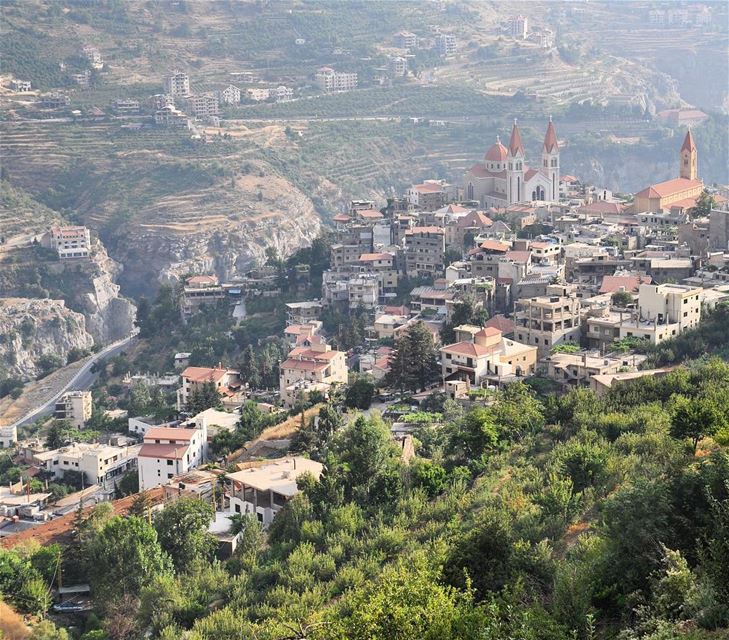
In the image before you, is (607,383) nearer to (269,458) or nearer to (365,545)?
(269,458)

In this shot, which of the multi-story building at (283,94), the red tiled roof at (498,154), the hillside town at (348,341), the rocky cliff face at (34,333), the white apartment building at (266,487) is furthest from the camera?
the multi-story building at (283,94)

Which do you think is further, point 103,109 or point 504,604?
point 103,109

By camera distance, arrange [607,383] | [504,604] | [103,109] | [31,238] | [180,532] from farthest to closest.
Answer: [103,109] → [31,238] → [607,383] → [180,532] → [504,604]

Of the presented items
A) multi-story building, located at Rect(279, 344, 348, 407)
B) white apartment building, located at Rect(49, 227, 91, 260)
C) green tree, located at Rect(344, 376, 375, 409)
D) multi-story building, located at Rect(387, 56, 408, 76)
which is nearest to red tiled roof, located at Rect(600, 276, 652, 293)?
multi-story building, located at Rect(279, 344, 348, 407)

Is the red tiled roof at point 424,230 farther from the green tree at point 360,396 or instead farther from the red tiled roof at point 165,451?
the red tiled roof at point 165,451

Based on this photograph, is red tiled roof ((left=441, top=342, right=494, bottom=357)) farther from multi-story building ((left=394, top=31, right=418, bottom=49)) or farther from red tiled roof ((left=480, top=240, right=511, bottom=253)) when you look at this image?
multi-story building ((left=394, top=31, right=418, bottom=49))

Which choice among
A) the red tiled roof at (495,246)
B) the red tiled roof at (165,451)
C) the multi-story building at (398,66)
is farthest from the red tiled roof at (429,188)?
the multi-story building at (398,66)

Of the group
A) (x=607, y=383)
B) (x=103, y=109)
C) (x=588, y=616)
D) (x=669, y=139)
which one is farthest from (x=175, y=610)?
(x=669, y=139)

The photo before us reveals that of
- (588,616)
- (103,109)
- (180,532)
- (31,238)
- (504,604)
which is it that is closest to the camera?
(588,616)
